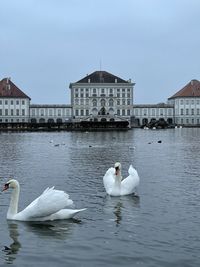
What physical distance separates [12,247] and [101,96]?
14290 cm

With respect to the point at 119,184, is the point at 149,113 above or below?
above

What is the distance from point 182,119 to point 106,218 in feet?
480

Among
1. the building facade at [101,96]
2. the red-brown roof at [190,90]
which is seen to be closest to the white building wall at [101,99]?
the building facade at [101,96]

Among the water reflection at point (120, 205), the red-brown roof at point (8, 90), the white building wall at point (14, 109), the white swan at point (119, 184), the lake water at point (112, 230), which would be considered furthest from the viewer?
the white building wall at point (14, 109)

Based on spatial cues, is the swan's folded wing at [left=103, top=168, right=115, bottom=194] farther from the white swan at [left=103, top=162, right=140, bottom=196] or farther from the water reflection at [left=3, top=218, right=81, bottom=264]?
the water reflection at [left=3, top=218, right=81, bottom=264]

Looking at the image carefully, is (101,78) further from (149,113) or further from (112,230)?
(112,230)

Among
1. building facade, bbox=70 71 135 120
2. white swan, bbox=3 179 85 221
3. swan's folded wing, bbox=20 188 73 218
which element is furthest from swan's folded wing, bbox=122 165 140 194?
building facade, bbox=70 71 135 120

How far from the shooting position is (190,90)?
15562cm


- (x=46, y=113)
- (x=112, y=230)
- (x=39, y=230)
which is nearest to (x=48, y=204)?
(x=39, y=230)

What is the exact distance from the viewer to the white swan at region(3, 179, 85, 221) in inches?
373

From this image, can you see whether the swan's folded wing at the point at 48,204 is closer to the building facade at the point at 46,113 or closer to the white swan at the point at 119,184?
the white swan at the point at 119,184

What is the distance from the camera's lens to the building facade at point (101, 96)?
149625 millimetres

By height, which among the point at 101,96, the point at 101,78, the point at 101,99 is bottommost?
the point at 101,99

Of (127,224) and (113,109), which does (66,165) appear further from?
(113,109)
